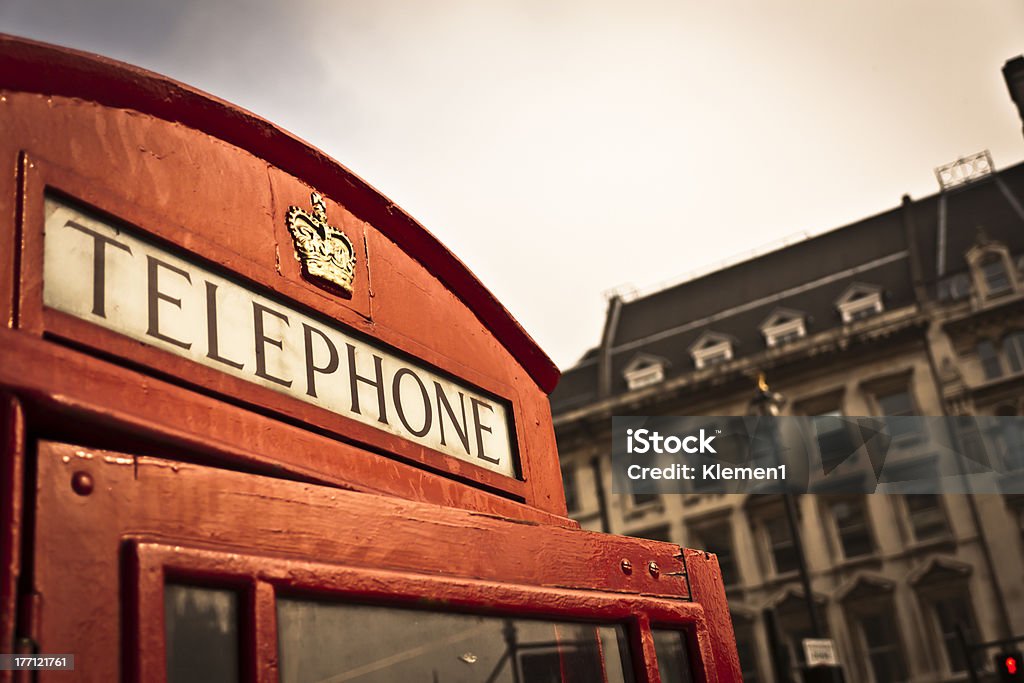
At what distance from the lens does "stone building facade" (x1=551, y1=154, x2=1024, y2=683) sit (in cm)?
2394

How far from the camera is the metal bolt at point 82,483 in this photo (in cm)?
126

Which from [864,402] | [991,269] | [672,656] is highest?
[991,269]

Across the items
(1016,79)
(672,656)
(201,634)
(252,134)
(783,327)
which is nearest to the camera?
(201,634)

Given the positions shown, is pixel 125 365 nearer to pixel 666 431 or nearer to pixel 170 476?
pixel 170 476

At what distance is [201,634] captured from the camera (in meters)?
1.33

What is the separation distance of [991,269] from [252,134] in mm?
27349

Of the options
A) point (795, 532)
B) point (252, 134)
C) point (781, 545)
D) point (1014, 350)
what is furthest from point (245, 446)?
point (1014, 350)

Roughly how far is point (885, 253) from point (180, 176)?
30.5 meters

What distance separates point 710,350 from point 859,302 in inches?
167

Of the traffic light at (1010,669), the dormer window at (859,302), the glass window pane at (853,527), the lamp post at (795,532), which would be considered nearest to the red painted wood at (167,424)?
the lamp post at (795,532)

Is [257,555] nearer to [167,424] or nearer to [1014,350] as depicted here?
[167,424]

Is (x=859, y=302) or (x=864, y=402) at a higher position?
(x=859, y=302)

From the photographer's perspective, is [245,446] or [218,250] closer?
[245,446]

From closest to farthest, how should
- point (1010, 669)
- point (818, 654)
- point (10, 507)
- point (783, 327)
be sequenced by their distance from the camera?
point (10, 507), point (818, 654), point (1010, 669), point (783, 327)
